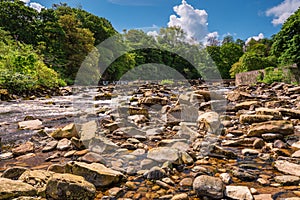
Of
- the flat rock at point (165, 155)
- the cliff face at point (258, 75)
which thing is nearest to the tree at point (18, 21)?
the cliff face at point (258, 75)

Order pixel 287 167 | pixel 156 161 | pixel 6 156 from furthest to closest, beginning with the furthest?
pixel 6 156 < pixel 156 161 < pixel 287 167

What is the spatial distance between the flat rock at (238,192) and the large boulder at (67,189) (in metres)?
1.21

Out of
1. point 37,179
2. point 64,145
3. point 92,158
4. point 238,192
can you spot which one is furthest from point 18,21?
point 238,192

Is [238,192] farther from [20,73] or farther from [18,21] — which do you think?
[18,21]

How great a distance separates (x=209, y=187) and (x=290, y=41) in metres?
21.4

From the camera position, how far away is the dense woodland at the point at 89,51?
13997mm

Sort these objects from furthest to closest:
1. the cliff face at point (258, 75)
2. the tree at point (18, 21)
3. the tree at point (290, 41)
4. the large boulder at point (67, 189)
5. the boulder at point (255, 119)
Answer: the tree at point (18, 21) < the tree at point (290, 41) < the cliff face at point (258, 75) < the boulder at point (255, 119) < the large boulder at point (67, 189)

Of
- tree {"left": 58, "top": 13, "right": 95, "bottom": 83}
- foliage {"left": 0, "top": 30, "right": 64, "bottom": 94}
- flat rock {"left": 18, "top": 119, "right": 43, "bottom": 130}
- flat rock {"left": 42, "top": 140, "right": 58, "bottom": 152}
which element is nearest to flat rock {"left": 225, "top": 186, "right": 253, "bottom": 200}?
flat rock {"left": 42, "top": 140, "right": 58, "bottom": 152}

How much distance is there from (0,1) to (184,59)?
31.7m

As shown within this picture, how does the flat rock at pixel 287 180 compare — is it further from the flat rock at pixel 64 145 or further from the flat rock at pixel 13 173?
the flat rock at pixel 64 145

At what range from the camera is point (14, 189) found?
1.71m

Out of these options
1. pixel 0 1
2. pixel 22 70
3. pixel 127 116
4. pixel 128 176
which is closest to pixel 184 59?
pixel 0 1

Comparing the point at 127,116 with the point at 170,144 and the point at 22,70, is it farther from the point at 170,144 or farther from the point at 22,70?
the point at 22,70

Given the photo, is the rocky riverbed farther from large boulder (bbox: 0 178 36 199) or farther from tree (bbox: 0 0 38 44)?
tree (bbox: 0 0 38 44)
